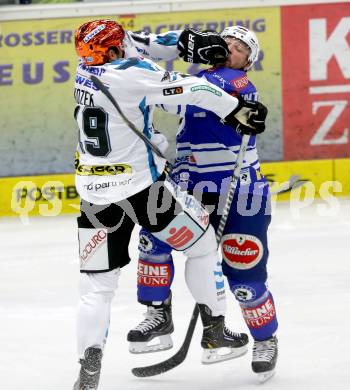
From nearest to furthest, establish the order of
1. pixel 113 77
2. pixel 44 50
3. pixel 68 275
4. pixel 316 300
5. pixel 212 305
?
pixel 113 77, pixel 212 305, pixel 316 300, pixel 68 275, pixel 44 50

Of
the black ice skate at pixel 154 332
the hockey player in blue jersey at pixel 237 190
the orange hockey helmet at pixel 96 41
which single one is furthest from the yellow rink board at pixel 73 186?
the orange hockey helmet at pixel 96 41

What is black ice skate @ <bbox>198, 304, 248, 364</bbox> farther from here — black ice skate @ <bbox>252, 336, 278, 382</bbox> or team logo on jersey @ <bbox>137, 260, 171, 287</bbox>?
team logo on jersey @ <bbox>137, 260, 171, 287</bbox>

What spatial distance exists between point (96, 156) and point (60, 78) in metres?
4.32

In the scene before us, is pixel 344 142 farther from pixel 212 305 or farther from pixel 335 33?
pixel 212 305

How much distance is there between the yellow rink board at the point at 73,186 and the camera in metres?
8.04

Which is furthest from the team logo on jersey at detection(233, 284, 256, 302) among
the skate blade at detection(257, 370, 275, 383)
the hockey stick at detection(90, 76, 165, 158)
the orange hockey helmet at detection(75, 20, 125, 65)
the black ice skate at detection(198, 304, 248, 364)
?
the orange hockey helmet at detection(75, 20, 125, 65)

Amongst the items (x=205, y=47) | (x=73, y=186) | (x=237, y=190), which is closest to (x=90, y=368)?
(x=237, y=190)

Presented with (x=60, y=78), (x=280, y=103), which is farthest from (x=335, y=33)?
(x=60, y=78)

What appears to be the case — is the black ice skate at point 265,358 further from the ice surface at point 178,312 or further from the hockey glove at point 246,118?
the hockey glove at point 246,118

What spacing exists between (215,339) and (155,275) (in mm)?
382

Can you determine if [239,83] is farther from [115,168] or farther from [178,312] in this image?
[178,312]

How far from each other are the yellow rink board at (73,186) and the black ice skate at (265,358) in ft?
12.3

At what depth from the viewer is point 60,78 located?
8.23 metres

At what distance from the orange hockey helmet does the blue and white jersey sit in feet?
1.50
